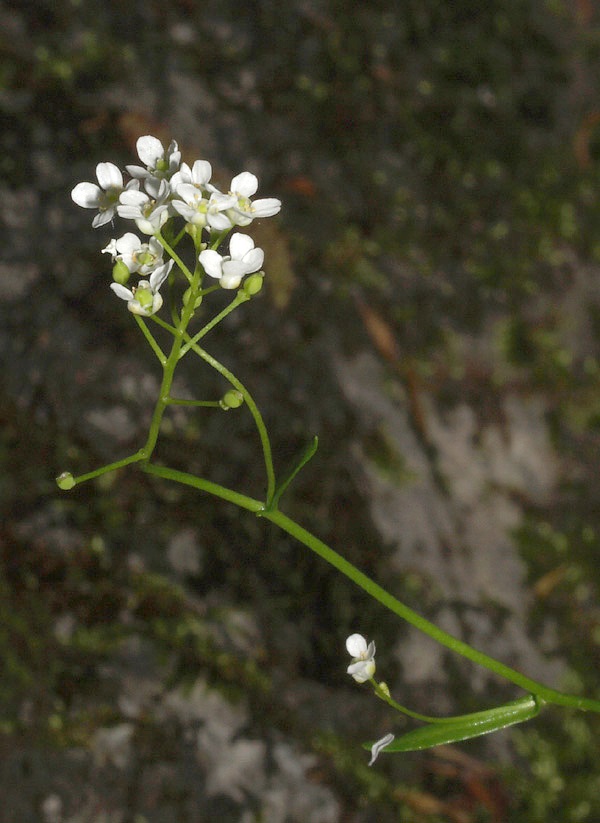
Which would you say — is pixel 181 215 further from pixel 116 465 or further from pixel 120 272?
pixel 116 465

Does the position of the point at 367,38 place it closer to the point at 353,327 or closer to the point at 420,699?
the point at 353,327

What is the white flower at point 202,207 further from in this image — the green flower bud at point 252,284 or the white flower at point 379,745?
the white flower at point 379,745

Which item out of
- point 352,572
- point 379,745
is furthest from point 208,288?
point 379,745

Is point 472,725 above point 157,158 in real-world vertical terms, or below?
below

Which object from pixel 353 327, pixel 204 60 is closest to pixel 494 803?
pixel 353 327

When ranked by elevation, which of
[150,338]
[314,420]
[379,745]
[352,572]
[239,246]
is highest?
[239,246]

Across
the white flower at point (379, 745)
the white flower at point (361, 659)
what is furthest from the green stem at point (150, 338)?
the white flower at point (379, 745)
